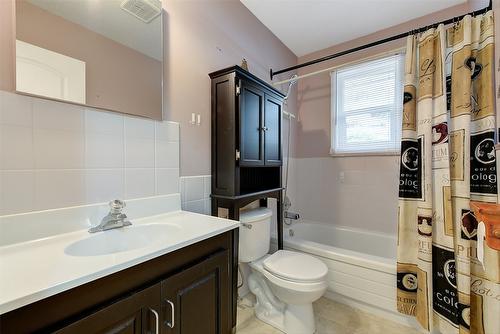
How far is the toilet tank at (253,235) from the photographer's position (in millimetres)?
1593

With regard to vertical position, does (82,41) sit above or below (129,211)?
above

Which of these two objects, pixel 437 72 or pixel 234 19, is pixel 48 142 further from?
pixel 437 72

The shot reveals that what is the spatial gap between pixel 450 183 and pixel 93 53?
82.4 inches

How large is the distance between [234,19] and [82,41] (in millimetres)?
1206

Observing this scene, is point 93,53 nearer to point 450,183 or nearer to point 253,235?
point 253,235

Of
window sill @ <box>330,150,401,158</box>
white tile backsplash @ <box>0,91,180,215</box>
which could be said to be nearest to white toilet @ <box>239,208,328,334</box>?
white tile backsplash @ <box>0,91,180,215</box>

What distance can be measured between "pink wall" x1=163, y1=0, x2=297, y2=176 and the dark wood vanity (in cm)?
66

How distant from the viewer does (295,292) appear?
1347mm

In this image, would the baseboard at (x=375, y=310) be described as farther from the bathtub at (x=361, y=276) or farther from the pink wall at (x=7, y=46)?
the pink wall at (x=7, y=46)

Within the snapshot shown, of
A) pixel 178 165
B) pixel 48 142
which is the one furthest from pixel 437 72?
pixel 48 142

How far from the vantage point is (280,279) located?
140cm

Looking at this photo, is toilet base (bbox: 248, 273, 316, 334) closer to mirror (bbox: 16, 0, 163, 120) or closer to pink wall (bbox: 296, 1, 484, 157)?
mirror (bbox: 16, 0, 163, 120)

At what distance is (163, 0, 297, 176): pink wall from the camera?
139 cm

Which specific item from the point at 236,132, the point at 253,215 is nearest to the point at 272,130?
the point at 236,132
